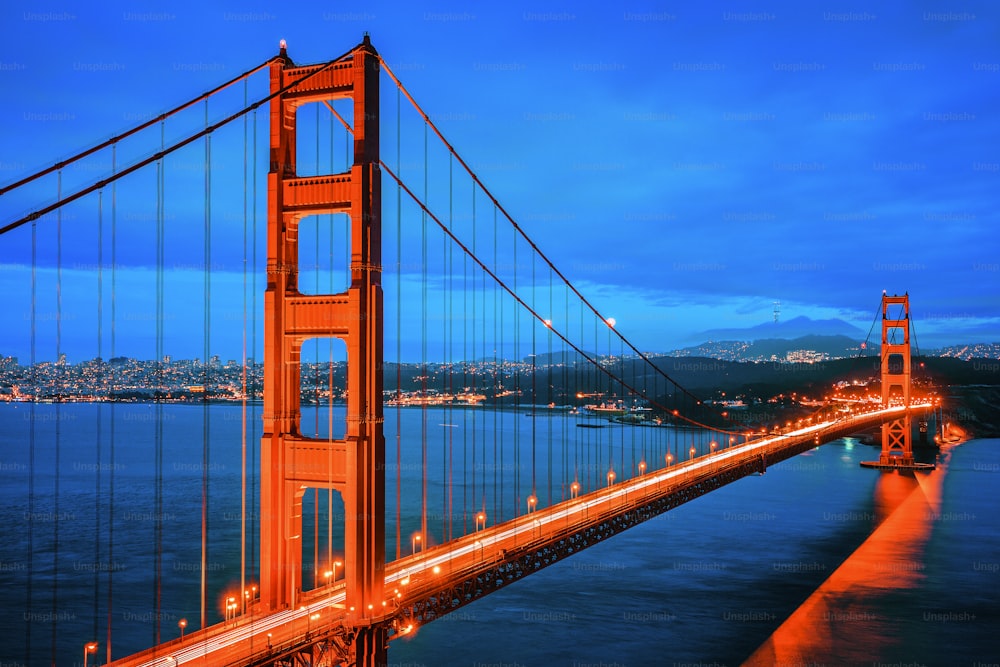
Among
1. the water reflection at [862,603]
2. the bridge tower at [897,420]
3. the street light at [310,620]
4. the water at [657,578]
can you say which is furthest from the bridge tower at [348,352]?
the bridge tower at [897,420]

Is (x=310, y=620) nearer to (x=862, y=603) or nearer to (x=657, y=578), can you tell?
(x=657, y=578)

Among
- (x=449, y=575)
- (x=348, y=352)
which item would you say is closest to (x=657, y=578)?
(x=449, y=575)

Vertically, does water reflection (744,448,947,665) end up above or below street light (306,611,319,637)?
below

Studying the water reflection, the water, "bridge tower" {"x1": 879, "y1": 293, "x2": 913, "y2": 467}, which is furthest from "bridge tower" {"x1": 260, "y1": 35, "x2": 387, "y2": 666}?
"bridge tower" {"x1": 879, "y1": 293, "x2": 913, "y2": 467}

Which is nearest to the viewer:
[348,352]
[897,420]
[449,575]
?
[348,352]

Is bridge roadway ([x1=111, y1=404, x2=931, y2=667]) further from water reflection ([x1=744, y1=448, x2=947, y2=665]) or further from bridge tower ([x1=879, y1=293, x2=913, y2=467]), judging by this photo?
bridge tower ([x1=879, y1=293, x2=913, y2=467])
